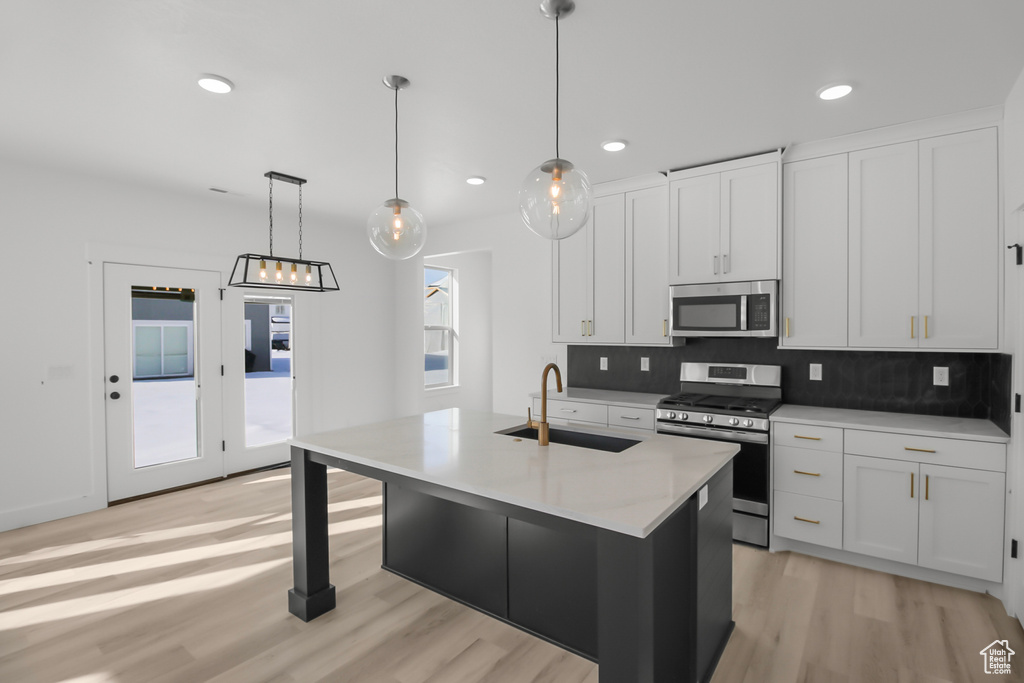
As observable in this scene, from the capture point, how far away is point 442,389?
692 centimetres

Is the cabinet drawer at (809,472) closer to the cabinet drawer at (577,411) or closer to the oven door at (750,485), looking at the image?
the oven door at (750,485)

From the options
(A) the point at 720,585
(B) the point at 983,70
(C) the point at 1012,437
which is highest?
(B) the point at 983,70

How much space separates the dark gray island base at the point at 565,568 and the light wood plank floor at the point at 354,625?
0.12m

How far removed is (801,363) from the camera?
12.0 feet

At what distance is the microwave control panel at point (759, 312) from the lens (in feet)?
11.3

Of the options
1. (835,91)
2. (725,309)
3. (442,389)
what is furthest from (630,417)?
(442,389)

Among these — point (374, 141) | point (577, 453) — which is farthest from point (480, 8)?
point (577, 453)

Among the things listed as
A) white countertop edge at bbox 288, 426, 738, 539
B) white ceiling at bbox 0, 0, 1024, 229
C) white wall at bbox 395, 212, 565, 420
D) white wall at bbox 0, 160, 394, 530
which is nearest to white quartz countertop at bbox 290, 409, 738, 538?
white countertop edge at bbox 288, 426, 738, 539

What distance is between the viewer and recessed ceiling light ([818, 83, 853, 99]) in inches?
99.0

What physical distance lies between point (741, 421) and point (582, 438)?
1.31 meters

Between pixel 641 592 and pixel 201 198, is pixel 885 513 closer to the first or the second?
pixel 641 592

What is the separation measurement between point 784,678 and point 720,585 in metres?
0.40

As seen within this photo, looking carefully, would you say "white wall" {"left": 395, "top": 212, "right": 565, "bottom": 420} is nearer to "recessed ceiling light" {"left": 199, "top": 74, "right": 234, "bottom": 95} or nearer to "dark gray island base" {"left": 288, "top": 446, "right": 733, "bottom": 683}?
"dark gray island base" {"left": 288, "top": 446, "right": 733, "bottom": 683}

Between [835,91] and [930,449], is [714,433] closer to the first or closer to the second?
[930,449]
